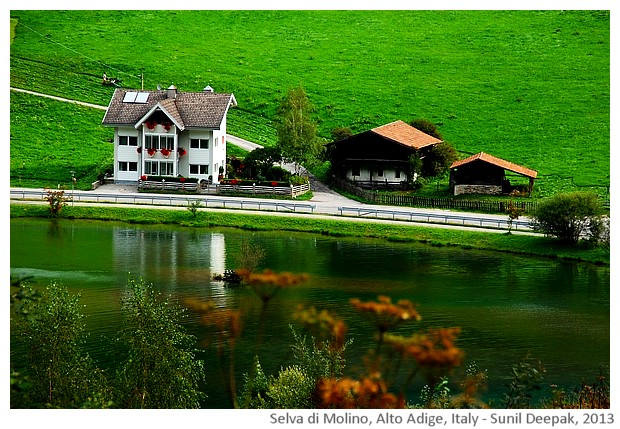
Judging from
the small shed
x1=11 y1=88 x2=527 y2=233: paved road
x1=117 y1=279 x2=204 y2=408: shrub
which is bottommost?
x1=117 y1=279 x2=204 y2=408: shrub

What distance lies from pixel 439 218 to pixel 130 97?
21.0 metres

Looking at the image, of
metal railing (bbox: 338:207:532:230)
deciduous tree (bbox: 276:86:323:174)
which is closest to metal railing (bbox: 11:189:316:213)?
metal railing (bbox: 338:207:532:230)

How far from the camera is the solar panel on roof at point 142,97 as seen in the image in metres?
60.3

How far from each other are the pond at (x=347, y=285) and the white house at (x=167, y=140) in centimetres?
1175

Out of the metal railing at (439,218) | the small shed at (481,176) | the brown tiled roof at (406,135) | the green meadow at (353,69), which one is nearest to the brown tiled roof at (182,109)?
the green meadow at (353,69)

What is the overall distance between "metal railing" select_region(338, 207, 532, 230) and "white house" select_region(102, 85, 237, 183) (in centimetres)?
1123

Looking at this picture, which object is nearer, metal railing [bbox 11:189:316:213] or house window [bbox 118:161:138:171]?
metal railing [bbox 11:189:316:213]

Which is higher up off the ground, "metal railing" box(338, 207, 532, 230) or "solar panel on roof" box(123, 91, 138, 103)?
"solar panel on roof" box(123, 91, 138, 103)

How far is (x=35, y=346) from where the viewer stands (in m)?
22.7

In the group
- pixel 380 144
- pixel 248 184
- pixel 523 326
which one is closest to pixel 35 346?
pixel 523 326

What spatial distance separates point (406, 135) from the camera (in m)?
61.4

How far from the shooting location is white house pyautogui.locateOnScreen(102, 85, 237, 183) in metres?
58.4

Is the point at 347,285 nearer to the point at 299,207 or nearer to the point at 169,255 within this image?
the point at 169,255

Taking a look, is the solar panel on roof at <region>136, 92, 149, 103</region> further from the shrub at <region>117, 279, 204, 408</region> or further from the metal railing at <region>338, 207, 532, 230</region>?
the shrub at <region>117, 279, 204, 408</region>
